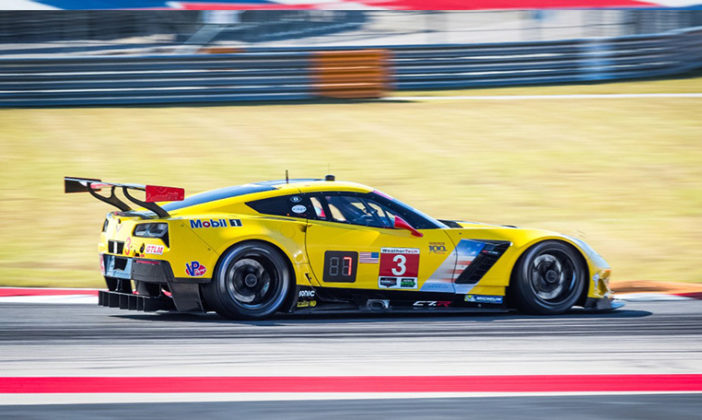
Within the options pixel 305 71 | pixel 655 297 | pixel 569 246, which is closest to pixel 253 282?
pixel 569 246

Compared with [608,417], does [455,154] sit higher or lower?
higher

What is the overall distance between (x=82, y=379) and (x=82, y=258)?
4.82 m

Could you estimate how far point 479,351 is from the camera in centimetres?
655

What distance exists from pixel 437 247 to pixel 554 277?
1065 mm

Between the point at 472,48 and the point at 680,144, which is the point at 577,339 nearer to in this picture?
the point at 680,144

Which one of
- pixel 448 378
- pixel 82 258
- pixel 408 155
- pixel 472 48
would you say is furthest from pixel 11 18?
pixel 448 378

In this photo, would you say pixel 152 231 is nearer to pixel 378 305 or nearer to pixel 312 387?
pixel 378 305

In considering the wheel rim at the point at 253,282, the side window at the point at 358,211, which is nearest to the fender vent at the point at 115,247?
the wheel rim at the point at 253,282

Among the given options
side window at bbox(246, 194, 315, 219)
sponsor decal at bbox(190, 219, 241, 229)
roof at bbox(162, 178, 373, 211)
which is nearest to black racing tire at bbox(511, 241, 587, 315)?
roof at bbox(162, 178, 373, 211)

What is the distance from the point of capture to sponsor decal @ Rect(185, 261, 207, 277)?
7.08 meters

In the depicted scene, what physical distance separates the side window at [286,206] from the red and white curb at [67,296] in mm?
1869

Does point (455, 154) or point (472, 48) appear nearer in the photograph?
point (455, 154)

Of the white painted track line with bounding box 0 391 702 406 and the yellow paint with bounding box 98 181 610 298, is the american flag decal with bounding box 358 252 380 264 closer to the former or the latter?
the yellow paint with bounding box 98 181 610 298

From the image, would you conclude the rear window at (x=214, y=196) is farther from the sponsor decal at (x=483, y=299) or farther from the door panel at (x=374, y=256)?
the sponsor decal at (x=483, y=299)
